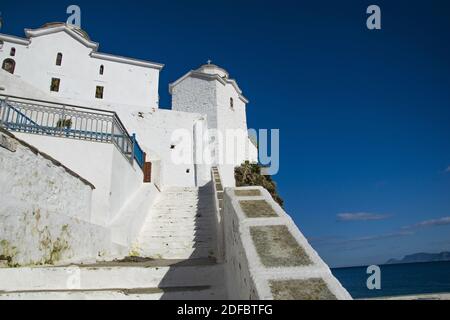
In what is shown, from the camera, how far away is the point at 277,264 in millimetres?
2361

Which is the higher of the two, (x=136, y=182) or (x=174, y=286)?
(x=136, y=182)

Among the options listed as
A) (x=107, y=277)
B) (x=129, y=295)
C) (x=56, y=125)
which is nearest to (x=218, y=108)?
(x=56, y=125)

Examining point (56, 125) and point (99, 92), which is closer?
point (56, 125)

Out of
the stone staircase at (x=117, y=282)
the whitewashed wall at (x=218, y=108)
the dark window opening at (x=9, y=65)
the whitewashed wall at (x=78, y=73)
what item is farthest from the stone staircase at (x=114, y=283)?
the dark window opening at (x=9, y=65)

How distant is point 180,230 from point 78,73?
74.5 ft

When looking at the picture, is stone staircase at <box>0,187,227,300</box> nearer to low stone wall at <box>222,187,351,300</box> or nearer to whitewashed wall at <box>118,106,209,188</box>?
low stone wall at <box>222,187,351,300</box>

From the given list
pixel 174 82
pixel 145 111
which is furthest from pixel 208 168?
pixel 174 82

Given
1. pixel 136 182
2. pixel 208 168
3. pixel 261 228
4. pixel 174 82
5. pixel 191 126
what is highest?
pixel 174 82

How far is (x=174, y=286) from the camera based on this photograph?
157 inches

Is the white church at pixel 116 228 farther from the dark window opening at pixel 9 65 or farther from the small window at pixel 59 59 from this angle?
the small window at pixel 59 59

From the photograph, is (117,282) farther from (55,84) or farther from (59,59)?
(59,59)

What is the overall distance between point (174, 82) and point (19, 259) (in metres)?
27.0
